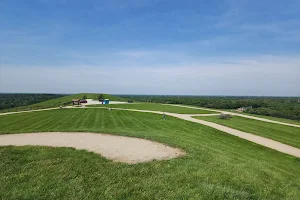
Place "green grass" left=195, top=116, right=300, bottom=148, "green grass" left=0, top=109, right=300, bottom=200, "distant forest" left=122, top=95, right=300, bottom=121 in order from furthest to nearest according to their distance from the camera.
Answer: "distant forest" left=122, top=95, right=300, bottom=121 < "green grass" left=195, top=116, right=300, bottom=148 < "green grass" left=0, top=109, right=300, bottom=200

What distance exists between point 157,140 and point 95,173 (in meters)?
4.92

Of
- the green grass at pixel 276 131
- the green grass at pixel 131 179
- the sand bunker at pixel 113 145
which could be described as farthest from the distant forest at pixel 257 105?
the green grass at pixel 131 179

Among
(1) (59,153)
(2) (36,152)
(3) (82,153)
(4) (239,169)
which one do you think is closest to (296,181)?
(4) (239,169)

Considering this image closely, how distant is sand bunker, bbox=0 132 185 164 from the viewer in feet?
25.5

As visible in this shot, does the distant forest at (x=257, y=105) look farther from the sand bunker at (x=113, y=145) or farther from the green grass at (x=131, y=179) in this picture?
the green grass at (x=131, y=179)

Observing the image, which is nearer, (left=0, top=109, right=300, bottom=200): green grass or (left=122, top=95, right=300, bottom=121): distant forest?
(left=0, top=109, right=300, bottom=200): green grass

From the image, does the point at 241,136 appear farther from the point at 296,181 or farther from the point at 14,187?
the point at 14,187

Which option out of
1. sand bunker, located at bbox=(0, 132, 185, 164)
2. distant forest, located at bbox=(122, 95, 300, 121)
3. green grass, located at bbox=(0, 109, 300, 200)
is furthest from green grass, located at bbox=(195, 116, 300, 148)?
distant forest, located at bbox=(122, 95, 300, 121)

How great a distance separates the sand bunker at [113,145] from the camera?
25.5 ft

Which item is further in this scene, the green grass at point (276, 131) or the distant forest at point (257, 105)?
the distant forest at point (257, 105)

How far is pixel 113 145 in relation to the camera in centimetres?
965

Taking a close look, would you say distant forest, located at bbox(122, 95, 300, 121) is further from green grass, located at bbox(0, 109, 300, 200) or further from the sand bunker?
green grass, located at bbox(0, 109, 300, 200)

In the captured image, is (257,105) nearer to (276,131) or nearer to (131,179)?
(276,131)

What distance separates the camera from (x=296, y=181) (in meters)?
7.14
